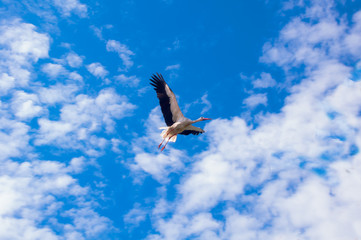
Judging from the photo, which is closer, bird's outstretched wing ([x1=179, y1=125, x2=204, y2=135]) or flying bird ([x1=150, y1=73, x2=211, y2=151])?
flying bird ([x1=150, y1=73, x2=211, y2=151])

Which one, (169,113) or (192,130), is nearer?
(169,113)

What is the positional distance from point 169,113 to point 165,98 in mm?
1041

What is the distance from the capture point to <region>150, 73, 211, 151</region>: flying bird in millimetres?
19984

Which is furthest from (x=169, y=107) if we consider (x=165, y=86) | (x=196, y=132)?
(x=196, y=132)

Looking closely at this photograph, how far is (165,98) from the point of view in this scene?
2008cm

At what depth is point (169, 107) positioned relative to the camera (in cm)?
2041

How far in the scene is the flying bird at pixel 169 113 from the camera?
20.0m

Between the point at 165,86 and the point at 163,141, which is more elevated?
the point at 165,86

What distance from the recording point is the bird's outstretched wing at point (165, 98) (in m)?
19.9

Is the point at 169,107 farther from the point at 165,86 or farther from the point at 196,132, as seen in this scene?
the point at 196,132

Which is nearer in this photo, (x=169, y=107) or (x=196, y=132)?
(x=169, y=107)

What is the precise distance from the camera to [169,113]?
20.5 metres

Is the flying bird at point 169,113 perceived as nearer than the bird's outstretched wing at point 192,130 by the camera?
Yes

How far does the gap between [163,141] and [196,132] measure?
2957 millimetres
